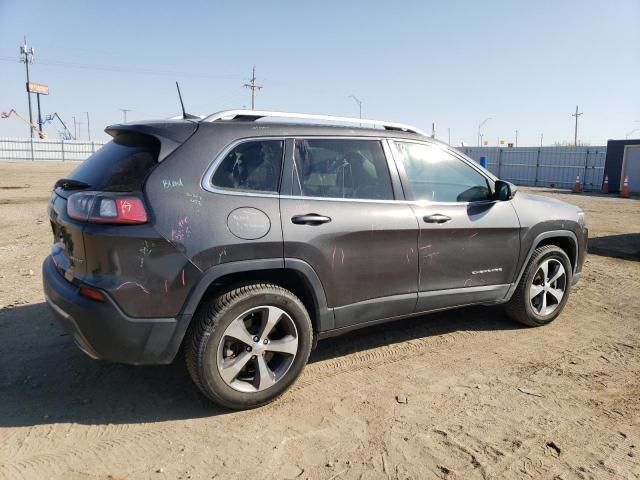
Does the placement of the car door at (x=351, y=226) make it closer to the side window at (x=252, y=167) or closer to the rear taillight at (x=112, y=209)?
the side window at (x=252, y=167)

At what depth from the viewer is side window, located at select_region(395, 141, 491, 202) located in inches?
153

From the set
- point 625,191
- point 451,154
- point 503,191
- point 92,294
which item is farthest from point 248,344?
point 625,191

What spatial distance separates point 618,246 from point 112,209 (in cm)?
900

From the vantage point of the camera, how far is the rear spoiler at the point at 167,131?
299 centimetres

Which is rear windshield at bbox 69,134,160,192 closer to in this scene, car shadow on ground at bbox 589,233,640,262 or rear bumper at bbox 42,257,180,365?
rear bumper at bbox 42,257,180,365

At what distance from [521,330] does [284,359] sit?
2533 millimetres

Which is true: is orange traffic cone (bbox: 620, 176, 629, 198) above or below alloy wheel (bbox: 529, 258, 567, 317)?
above

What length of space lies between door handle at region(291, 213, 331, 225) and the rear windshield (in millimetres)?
925

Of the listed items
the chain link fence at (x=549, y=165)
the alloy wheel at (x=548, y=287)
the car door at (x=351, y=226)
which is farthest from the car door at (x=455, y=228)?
the chain link fence at (x=549, y=165)

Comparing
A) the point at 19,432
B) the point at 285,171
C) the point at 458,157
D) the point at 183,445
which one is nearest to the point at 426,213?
the point at 458,157

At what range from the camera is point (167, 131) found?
3.05 meters

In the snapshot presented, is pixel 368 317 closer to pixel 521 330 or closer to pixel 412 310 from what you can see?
pixel 412 310

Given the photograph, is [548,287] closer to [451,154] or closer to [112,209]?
[451,154]

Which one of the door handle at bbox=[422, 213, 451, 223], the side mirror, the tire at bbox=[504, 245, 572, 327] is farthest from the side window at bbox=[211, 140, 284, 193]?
the tire at bbox=[504, 245, 572, 327]
